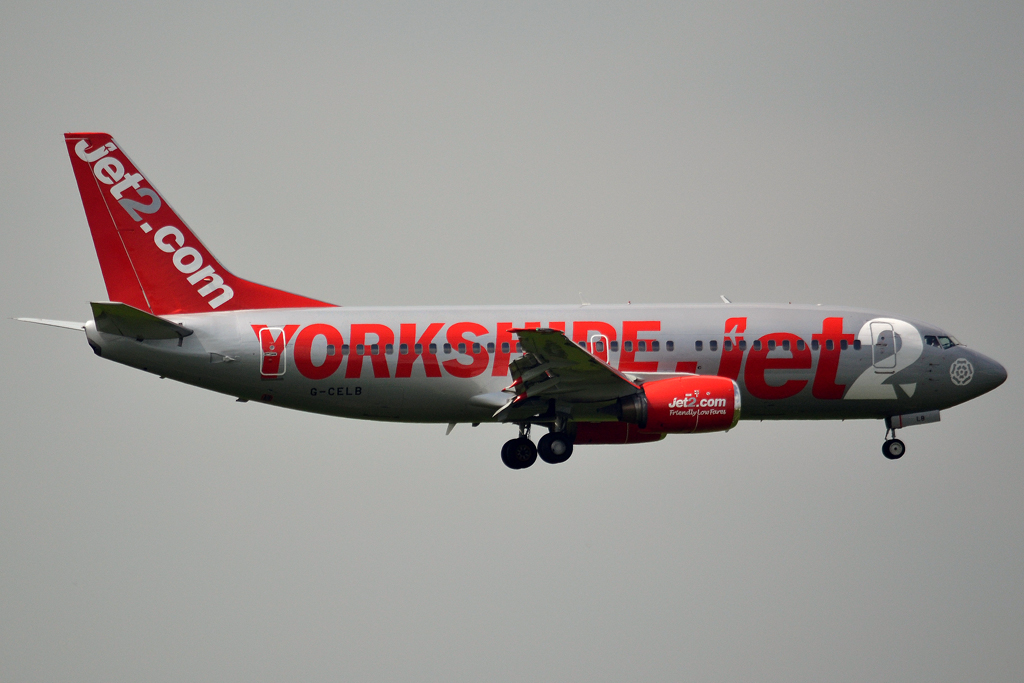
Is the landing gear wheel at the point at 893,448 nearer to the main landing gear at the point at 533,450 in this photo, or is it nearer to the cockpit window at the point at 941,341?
the cockpit window at the point at 941,341

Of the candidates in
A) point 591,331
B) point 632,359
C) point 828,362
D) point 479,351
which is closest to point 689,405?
point 632,359

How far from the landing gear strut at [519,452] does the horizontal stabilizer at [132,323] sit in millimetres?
11131

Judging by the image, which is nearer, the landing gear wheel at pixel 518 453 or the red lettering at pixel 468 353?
the red lettering at pixel 468 353

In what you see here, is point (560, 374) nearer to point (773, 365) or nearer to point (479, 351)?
point (479, 351)

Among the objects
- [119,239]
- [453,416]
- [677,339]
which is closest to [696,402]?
[677,339]

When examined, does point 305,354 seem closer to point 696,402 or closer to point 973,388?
point 696,402

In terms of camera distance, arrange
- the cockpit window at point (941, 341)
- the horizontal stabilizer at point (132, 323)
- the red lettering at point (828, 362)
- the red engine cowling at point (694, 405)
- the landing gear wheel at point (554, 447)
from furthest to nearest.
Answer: the cockpit window at point (941, 341)
the red lettering at point (828, 362)
the landing gear wheel at point (554, 447)
the red engine cowling at point (694, 405)
the horizontal stabilizer at point (132, 323)

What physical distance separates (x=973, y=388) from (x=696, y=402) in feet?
36.4

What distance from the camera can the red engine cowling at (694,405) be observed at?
126 ft

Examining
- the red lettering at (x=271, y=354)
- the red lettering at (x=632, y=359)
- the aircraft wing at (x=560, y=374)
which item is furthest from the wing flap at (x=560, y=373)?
the red lettering at (x=271, y=354)

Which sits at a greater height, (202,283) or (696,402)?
(202,283)

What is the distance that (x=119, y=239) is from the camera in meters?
41.4

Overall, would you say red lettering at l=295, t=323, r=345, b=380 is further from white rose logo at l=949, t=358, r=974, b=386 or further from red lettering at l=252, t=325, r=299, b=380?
white rose logo at l=949, t=358, r=974, b=386

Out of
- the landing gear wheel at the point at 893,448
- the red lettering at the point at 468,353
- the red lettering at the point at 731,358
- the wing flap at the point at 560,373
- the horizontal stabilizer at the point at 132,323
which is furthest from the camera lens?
the landing gear wheel at the point at 893,448
